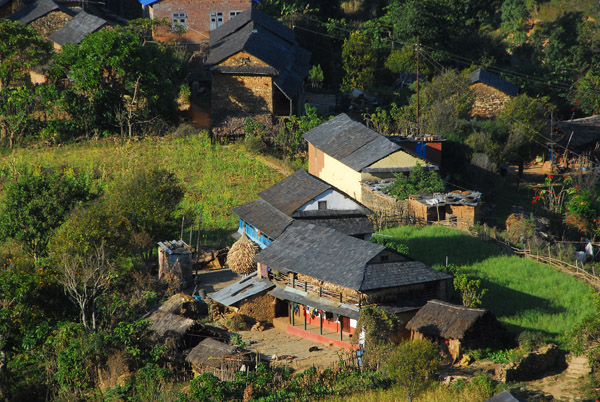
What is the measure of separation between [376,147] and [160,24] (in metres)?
24.0

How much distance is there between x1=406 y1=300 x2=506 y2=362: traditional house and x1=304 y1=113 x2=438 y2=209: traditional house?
524 inches

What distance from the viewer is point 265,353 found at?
28516 mm

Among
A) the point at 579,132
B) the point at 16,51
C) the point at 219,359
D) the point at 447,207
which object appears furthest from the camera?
the point at 579,132

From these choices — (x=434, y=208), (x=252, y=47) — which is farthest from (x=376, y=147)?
(x=252, y=47)

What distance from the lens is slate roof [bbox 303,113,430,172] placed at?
42281 mm

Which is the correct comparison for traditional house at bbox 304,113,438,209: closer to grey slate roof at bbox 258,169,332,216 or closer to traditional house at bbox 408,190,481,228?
traditional house at bbox 408,190,481,228

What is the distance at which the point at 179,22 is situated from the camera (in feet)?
199

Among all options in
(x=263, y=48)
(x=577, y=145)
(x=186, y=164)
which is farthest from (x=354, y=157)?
(x=577, y=145)

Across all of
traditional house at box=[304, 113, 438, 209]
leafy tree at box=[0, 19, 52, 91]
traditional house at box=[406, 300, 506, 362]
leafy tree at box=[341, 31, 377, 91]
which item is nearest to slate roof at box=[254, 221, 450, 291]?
traditional house at box=[406, 300, 506, 362]

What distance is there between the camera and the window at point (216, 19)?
61625 millimetres

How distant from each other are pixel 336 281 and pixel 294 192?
8356mm

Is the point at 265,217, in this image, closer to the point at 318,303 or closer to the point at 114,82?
the point at 318,303

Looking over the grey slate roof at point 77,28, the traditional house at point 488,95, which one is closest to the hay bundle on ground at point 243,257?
the grey slate roof at point 77,28

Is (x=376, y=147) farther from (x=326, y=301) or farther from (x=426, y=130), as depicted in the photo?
(x=326, y=301)
